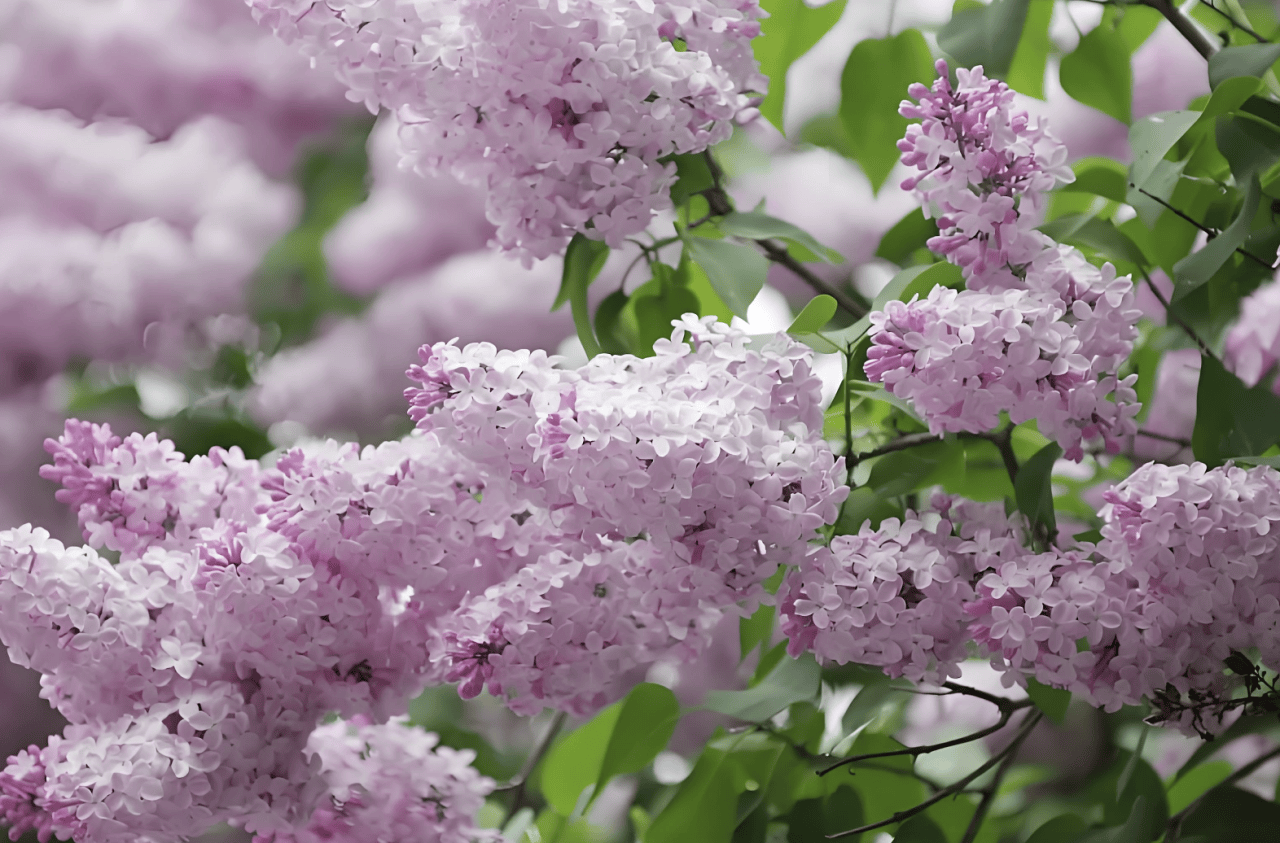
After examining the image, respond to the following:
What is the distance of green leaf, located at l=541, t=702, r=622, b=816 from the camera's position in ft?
1.91

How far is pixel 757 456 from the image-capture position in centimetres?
40

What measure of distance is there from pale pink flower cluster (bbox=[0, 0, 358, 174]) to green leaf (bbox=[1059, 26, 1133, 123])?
0.76 meters

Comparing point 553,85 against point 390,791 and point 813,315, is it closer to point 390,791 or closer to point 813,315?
point 813,315

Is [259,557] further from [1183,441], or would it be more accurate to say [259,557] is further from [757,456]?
[1183,441]

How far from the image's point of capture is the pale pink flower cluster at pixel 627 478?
39 cm

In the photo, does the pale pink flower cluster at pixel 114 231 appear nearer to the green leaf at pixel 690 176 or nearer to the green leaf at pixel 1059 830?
the green leaf at pixel 690 176

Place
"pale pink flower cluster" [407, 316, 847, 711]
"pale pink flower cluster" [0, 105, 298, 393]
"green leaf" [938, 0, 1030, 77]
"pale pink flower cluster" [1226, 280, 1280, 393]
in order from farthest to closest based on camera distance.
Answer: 1. "pale pink flower cluster" [0, 105, 298, 393]
2. "pale pink flower cluster" [1226, 280, 1280, 393]
3. "green leaf" [938, 0, 1030, 77]
4. "pale pink flower cluster" [407, 316, 847, 711]

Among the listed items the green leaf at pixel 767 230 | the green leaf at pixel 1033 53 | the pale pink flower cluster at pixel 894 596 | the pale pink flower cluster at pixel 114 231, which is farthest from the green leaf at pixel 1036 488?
the pale pink flower cluster at pixel 114 231

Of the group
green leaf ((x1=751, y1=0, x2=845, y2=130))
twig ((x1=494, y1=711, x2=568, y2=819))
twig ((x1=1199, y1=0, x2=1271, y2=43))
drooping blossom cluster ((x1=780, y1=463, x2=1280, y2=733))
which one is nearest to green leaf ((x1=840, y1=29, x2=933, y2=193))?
green leaf ((x1=751, y1=0, x2=845, y2=130))

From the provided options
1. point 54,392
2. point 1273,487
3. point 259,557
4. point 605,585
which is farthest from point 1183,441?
point 54,392

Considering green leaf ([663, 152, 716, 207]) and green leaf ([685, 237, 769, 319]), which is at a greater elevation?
green leaf ([663, 152, 716, 207])

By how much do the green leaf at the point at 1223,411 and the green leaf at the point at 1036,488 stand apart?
75 millimetres

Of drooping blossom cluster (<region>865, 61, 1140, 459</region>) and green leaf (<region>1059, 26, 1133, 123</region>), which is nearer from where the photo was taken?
drooping blossom cluster (<region>865, 61, 1140, 459</region>)

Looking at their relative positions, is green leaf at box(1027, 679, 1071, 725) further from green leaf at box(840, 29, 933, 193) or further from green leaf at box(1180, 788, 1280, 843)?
green leaf at box(840, 29, 933, 193)
